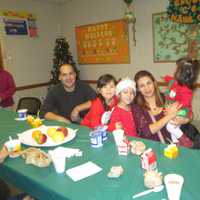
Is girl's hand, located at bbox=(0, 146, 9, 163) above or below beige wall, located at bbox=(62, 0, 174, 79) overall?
below

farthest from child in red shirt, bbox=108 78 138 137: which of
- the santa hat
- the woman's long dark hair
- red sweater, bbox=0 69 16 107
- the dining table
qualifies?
red sweater, bbox=0 69 16 107

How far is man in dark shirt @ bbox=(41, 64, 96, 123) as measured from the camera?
2809 mm

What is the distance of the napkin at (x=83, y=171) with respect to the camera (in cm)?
126

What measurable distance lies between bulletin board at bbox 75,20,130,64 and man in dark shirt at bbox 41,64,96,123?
2.11 metres

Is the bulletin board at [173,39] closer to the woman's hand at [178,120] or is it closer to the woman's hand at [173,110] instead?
the woman's hand at [178,120]

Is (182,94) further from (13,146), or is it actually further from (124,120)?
(13,146)

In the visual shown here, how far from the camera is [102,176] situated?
1.24 m

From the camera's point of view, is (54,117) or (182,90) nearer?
(182,90)

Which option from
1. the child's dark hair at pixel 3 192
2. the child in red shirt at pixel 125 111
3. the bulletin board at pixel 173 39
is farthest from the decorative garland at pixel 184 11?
the child's dark hair at pixel 3 192

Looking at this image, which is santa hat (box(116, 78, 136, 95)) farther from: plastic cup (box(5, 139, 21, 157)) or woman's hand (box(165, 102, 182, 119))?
plastic cup (box(5, 139, 21, 157))

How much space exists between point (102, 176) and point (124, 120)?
736mm

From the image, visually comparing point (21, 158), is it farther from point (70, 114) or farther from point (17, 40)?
point (17, 40)

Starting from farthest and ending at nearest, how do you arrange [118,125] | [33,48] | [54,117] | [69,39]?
[69,39] < [33,48] < [54,117] < [118,125]

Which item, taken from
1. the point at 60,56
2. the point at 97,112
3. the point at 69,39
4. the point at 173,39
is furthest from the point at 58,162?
the point at 69,39
